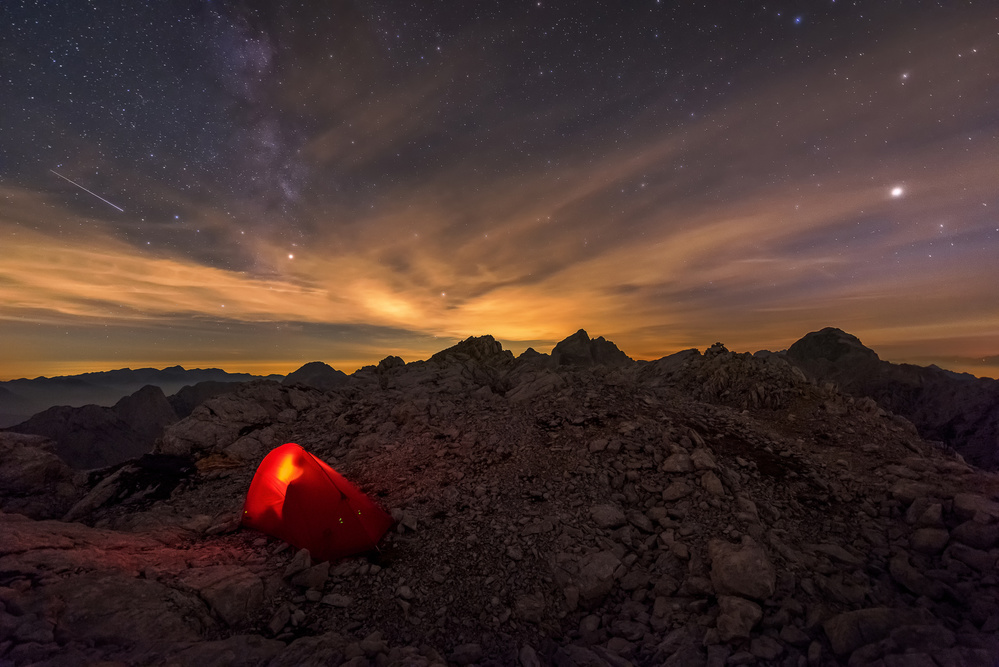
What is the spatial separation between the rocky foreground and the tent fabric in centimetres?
45

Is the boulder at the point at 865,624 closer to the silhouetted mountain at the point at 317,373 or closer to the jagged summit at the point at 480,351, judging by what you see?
the jagged summit at the point at 480,351

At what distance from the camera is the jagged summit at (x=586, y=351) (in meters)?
83.1

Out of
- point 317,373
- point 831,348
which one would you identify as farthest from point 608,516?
point 317,373

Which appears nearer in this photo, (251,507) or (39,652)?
(39,652)

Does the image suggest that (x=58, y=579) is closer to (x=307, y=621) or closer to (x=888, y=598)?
(x=307, y=621)

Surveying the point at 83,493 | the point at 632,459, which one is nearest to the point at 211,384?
the point at 83,493

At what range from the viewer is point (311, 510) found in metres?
8.80

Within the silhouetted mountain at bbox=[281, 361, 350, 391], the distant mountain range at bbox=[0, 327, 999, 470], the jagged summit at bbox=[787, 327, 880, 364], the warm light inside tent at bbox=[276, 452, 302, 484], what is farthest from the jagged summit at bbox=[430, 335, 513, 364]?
the jagged summit at bbox=[787, 327, 880, 364]

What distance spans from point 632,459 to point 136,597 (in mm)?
10721

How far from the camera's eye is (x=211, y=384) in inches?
3701

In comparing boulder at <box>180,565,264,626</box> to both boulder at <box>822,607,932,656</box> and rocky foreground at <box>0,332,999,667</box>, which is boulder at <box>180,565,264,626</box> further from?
boulder at <box>822,607,932,656</box>

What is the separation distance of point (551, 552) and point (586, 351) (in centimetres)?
7888

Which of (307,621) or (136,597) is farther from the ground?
(136,597)

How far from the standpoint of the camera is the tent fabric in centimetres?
855
